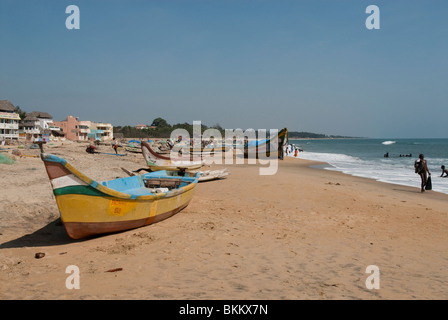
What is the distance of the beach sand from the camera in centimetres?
436

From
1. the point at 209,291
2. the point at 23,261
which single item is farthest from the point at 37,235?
the point at 209,291

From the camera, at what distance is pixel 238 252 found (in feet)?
19.4

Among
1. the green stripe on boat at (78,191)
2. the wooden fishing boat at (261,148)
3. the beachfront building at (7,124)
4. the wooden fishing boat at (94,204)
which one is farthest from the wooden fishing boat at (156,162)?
the beachfront building at (7,124)

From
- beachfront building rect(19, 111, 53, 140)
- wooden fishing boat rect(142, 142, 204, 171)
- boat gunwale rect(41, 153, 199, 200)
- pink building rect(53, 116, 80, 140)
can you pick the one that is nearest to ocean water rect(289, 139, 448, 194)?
wooden fishing boat rect(142, 142, 204, 171)

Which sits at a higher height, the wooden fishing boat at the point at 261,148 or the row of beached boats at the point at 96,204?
the wooden fishing boat at the point at 261,148

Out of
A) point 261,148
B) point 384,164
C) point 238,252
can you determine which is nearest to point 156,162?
point 238,252

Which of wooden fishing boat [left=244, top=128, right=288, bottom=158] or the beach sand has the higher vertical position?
wooden fishing boat [left=244, top=128, right=288, bottom=158]

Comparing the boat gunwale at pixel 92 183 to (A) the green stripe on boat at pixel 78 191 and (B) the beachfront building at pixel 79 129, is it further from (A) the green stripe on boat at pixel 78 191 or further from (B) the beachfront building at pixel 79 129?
(B) the beachfront building at pixel 79 129

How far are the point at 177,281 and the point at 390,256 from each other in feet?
13.3

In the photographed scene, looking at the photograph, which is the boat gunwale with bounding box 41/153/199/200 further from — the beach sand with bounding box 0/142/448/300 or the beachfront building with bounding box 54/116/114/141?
the beachfront building with bounding box 54/116/114/141

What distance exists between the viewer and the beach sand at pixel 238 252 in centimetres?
436

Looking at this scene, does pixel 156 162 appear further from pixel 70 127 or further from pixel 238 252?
pixel 70 127

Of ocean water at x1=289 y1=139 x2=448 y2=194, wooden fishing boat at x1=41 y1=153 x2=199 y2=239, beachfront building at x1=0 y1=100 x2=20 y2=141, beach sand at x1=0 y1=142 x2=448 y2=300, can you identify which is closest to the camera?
beach sand at x1=0 y1=142 x2=448 y2=300
